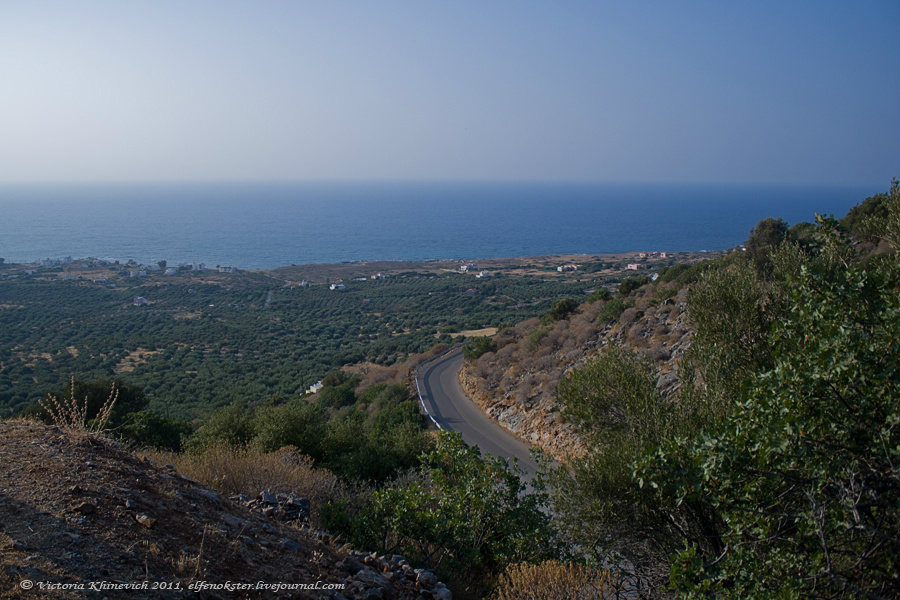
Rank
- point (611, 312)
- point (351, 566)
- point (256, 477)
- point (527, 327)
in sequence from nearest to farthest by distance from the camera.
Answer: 1. point (351, 566)
2. point (256, 477)
3. point (611, 312)
4. point (527, 327)

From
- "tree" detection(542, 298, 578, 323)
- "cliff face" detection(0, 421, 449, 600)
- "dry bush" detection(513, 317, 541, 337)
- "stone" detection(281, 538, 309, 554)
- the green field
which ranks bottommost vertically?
the green field

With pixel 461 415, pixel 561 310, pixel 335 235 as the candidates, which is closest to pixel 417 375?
pixel 461 415

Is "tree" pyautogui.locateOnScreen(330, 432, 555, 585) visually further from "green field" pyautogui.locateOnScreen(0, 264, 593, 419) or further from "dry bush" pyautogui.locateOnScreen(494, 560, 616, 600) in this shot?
"green field" pyautogui.locateOnScreen(0, 264, 593, 419)

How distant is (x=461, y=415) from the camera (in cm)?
2139

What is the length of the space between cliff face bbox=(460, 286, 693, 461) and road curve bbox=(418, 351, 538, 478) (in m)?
0.47

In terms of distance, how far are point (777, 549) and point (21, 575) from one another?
5.70 metres

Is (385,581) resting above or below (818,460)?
below

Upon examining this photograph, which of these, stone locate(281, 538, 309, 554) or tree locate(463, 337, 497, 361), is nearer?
stone locate(281, 538, 309, 554)

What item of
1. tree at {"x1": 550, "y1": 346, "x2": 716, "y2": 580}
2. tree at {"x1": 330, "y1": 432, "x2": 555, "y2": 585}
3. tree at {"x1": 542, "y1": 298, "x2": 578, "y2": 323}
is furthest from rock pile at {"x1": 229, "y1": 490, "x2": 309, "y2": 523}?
tree at {"x1": 542, "y1": 298, "x2": 578, "y2": 323}

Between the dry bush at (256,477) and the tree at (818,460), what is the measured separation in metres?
5.85

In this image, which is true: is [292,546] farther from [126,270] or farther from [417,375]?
[126,270]

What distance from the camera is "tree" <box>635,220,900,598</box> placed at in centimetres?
373

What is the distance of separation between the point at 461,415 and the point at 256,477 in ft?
44.4

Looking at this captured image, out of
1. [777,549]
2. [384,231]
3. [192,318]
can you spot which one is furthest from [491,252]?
[777,549]
